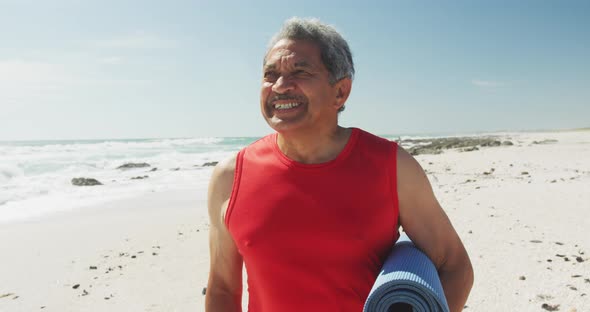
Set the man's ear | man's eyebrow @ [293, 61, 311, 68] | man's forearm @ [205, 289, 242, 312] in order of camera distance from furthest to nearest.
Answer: man's forearm @ [205, 289, 242, 312] → the man's ear → man's eyebrow @ [293, 61, 311, 68]

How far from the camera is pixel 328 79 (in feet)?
6.65

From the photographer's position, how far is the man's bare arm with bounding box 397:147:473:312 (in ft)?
6.16

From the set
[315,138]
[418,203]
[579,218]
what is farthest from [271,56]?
[579,218]

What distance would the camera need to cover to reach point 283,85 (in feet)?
6.45

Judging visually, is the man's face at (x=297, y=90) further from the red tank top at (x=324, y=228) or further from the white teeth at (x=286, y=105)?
the red tank top at (x=324, y=228)

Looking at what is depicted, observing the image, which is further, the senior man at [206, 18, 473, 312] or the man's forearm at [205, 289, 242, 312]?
the man's forearm at [205, 289, 242, 312]

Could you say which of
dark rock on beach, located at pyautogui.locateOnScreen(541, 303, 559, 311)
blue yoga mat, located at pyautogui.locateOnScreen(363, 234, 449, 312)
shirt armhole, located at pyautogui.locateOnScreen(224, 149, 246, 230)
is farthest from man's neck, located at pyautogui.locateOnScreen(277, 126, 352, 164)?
dark rock on beach, located at pyautogui.locateOnScreen(541, 303, 559, 311)

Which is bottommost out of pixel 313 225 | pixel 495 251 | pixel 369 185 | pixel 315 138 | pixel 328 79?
pixel 495 251

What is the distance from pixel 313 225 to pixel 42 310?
13.6ft

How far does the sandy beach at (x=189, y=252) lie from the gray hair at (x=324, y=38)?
9.82ft

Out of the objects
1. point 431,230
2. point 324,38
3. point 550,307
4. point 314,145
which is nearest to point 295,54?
point 324,38

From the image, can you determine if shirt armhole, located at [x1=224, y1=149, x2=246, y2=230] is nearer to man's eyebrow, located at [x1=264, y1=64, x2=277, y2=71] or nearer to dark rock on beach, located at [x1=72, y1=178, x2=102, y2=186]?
man's eyebrow, located at [x1=264, y1=64, x2=277, y2=71]

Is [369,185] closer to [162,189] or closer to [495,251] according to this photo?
[495,251]

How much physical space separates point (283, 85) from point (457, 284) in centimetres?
118
